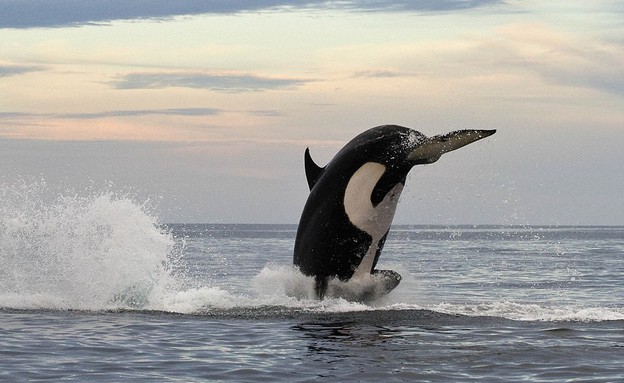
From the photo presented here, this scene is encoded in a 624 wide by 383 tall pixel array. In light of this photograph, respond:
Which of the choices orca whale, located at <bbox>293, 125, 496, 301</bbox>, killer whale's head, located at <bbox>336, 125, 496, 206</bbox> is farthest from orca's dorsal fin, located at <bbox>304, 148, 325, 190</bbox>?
killer whale's head, located at <bbox>336, 125, 496, 206</bbox>

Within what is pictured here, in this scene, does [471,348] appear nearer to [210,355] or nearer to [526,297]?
[210,355]

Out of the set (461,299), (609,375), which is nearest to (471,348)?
(609,375)

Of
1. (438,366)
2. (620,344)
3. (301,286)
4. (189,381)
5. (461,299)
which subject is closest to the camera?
(189,381)

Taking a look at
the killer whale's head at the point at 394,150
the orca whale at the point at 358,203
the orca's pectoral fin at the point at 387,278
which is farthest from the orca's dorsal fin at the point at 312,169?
the orca's pectoral fin at the point at 387,278

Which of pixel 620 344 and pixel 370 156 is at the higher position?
pixel 370 156

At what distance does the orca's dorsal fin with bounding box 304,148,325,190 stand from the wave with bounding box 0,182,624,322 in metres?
1.82

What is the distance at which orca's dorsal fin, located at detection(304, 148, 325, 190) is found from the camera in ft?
58.6

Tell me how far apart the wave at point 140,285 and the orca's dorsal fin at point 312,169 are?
71.8 inches

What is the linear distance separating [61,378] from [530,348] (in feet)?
20.7

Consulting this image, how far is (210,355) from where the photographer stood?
13180mm

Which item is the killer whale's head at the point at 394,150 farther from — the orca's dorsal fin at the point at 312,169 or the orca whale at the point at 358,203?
the orca's dorsal fin at the point at 312,169

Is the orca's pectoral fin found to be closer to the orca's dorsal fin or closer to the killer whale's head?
the killer whale's head

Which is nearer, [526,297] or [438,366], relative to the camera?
[438,366]

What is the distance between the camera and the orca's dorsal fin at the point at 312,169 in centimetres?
1788
